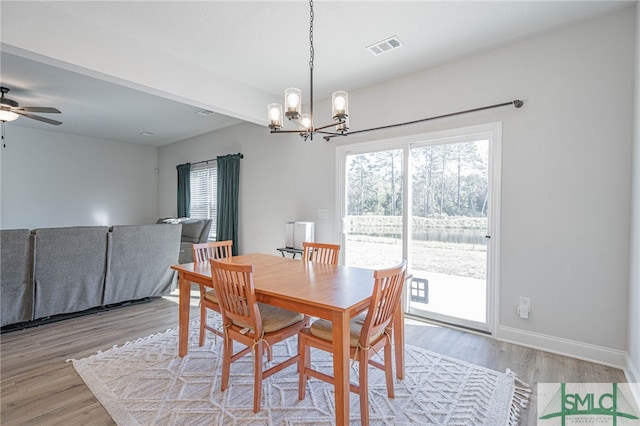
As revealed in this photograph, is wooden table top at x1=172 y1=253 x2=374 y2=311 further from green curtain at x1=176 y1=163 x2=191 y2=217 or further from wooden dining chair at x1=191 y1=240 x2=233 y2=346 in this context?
green curtain at x1=176 y1=163 x2=191 y2=217

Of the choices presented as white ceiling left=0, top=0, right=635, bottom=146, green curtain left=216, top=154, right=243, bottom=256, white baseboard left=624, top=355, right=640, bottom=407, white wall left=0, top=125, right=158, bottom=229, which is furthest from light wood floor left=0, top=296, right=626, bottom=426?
white wall left=0, top=125, right=158, bottom=229

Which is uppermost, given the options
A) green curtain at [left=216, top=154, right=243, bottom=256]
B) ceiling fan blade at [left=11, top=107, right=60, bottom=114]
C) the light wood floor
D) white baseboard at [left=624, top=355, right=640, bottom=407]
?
ceiling fan blade at [left=11, top=107, right=60, bottom=114]

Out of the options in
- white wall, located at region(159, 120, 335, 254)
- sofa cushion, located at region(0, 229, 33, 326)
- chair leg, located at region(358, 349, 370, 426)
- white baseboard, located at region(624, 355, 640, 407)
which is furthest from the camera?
white wall, located at region(159, 120, 335, 254)

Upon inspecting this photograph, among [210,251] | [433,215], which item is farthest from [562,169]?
[210,251]

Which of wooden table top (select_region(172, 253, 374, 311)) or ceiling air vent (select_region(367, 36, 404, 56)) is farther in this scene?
ceiling air vent (select_region(367, 36, 404, 56))

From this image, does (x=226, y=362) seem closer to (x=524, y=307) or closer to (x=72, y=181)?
(x=524, y=307)

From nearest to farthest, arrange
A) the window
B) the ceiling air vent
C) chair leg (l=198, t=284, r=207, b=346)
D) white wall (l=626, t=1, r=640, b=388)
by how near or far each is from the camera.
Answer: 1. white wall (l=626, t=1, r=640, b=388)
2. chair leg (l=198, t=284, r=207, b=346)
3. the ceiling air vent
4. the window

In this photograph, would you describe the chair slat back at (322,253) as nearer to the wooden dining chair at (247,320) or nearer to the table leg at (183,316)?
the wooden dining chair at (247,320)

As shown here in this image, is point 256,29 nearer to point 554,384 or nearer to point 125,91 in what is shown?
point 125,91

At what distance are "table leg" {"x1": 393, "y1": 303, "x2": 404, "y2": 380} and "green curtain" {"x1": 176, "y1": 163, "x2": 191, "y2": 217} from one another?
18.1 feet

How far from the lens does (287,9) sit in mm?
2309

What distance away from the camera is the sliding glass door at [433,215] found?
2.96 meters

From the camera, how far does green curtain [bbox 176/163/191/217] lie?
21.1ft

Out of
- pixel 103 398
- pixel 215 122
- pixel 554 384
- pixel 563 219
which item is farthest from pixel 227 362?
pixel 215 122
